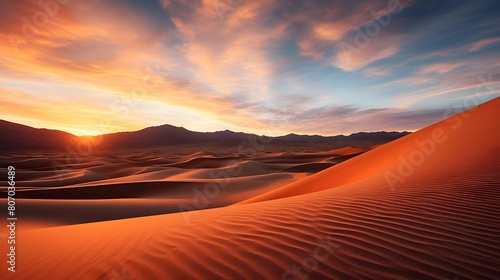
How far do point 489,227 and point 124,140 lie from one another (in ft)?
420

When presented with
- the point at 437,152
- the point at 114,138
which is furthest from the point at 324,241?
the point at 114,138

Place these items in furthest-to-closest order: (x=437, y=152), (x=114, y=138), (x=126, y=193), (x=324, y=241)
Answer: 1. (x=114, y=138)
2. (x=126, y=193)
3. (x=437, y=152)
4. (x=324, y=241)

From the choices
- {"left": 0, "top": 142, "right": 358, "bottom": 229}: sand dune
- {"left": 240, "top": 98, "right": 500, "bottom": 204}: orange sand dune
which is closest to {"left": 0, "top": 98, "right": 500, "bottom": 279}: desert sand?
{"left": 240, "top": 98, "right": 500, "bottom": 204}: orange sand dune

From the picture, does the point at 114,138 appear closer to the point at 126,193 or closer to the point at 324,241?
the point at 126,193

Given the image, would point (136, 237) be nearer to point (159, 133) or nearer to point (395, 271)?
point (395, 271)

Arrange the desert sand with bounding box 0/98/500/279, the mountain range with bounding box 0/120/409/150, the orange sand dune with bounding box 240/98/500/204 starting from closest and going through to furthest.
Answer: the desert sand with bounding box 0/98/500/279 → the orange sand dune with bounding box 240/98/500/204 → the mountain range with bounding box 0/120/409/150

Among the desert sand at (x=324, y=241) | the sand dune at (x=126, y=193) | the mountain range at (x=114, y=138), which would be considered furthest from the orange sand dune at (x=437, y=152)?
the mountain range at (x=114, y=138)

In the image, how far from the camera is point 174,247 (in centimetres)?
280

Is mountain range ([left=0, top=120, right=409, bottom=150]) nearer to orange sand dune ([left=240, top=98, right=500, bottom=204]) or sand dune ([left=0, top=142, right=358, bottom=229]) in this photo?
sand dune ([left=0, top=142, right=358, bottom=229])

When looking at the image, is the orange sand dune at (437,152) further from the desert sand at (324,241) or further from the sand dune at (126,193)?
the sand dune at (126,193)

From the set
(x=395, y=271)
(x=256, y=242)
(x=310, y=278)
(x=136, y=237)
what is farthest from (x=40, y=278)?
(x=395, y=271)

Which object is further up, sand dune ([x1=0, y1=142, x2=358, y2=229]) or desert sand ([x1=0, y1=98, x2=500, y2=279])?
desert sand ([x1=0, y1=98, x2=500, y2=279])

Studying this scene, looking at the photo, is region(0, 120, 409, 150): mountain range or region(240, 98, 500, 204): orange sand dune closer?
region(240, 98, 500, 204): orange sand dune

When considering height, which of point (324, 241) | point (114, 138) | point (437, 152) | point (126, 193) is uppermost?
point (114, 138)
